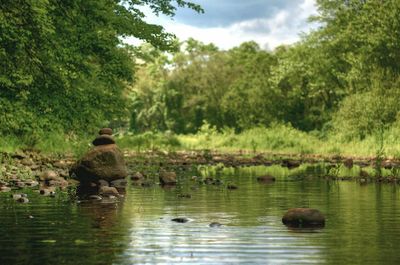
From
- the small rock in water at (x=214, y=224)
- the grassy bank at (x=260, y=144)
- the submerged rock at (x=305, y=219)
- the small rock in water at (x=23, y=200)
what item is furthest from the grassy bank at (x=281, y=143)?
the small rock in water at (x=214, y=224)

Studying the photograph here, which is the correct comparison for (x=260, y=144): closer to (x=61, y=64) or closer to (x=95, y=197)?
(x=61, y=64)

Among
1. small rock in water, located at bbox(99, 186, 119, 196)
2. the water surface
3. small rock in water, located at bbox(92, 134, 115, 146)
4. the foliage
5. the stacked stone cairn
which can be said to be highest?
the foliage

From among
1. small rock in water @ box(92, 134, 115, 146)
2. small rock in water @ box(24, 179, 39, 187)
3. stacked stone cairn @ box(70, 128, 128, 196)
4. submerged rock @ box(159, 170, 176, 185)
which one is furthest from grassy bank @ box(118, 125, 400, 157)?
small rock in water @ box(24, 179, 39, 187)

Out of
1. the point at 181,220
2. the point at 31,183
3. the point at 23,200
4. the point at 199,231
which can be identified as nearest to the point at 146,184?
the point at 31,183

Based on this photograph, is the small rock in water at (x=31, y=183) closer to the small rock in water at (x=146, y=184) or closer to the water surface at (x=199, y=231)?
the water surface at (x=199, y=231)

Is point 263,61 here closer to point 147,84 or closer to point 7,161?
point 147,84

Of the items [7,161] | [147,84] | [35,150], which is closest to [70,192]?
[7,161]

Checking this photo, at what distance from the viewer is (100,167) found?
71.2 feet

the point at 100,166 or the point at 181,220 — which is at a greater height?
the point at 100,166

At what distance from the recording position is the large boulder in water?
21641mm

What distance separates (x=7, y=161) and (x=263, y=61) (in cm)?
5364

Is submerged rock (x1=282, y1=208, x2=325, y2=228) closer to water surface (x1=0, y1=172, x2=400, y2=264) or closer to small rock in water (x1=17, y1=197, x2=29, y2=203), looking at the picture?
water surface (x1=0, y1=172, x2=400, y2=264)

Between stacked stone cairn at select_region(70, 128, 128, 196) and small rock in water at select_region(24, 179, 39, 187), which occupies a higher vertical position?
stacked stone cairn at select_region(70, 128, 128, 196)

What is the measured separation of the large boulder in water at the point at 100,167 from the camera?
21641 mm
